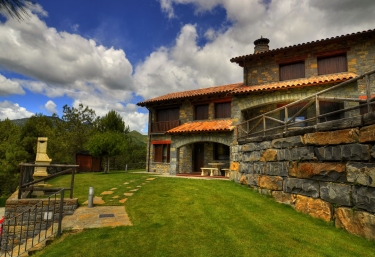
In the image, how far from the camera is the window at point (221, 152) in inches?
623

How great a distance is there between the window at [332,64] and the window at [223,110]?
604 cm

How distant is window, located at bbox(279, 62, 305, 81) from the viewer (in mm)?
13648

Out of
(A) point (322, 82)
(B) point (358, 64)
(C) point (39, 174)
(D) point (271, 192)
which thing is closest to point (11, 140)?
(C) point (39, 174)

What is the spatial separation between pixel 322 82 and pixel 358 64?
279 cm

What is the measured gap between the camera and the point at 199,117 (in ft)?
57.2

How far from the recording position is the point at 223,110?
647 inches

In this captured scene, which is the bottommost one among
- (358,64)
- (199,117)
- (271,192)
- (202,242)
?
(202,242)

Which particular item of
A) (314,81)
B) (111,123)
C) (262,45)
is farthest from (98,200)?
(111,123)

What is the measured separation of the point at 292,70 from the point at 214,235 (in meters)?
12.6

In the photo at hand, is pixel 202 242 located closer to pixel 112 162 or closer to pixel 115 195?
pixel 115 195

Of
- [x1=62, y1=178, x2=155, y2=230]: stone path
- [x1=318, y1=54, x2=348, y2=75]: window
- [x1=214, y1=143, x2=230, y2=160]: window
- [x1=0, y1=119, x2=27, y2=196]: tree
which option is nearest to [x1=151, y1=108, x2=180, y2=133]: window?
[x1=214, y1=143, x2=230, y2=160]: window

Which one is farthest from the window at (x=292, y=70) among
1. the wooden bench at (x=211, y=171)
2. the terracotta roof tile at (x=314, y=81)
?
the wooden bench at (x=211, y=171)

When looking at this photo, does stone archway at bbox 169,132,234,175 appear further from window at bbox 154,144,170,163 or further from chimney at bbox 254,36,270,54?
chimney at bbox 254,36,270,54

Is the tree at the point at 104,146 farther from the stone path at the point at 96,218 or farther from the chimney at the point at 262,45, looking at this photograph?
the chimney at the point at 262,45
